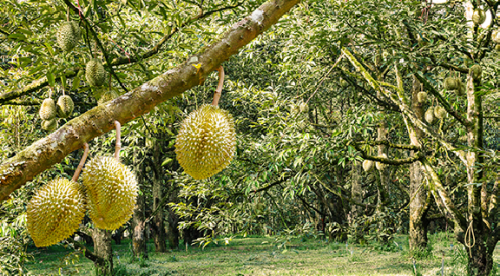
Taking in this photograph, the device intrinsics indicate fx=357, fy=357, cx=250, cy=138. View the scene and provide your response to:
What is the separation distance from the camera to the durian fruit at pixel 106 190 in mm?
1374

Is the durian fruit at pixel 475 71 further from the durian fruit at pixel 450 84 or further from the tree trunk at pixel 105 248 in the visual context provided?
the tree trunk at pixel 105 248

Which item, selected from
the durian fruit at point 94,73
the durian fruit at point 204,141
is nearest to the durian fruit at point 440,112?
the durian fruit at point 204,141

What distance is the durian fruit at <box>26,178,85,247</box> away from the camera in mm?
1323

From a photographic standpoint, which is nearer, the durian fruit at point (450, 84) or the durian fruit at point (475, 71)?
the durian fruit at point (475, 71)

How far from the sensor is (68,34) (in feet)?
7.28

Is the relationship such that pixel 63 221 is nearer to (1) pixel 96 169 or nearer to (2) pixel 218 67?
(1) pixel 96 169

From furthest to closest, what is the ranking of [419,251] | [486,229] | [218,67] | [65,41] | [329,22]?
[419,251]
[486,229]
[329,22]
[65,41]
[218,67]

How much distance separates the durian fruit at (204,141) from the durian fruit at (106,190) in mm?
285

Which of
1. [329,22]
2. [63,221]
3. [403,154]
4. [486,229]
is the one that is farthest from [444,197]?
[403,154]

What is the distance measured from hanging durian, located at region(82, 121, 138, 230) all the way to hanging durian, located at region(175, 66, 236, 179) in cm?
28

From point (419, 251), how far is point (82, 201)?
22.9 feet

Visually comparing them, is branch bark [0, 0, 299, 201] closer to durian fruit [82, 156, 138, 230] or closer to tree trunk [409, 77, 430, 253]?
durian fruit [82, 156, 138, 230]

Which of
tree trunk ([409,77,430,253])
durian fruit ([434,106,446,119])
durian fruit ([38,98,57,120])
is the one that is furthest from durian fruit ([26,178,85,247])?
tree trunk ([409,77,430,253])

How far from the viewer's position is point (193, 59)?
124 cm
